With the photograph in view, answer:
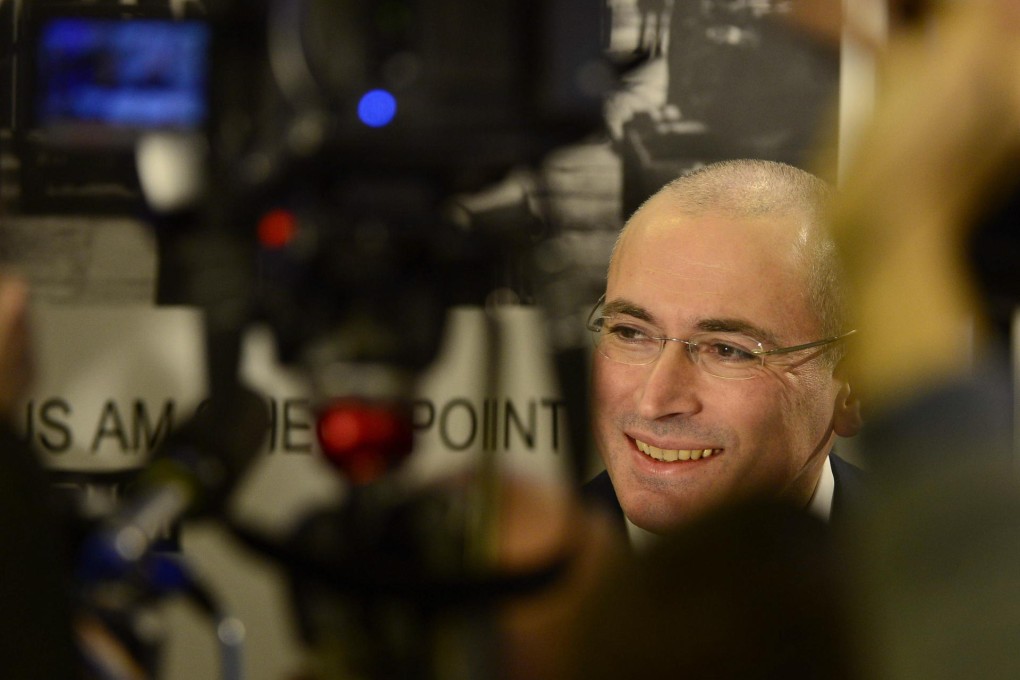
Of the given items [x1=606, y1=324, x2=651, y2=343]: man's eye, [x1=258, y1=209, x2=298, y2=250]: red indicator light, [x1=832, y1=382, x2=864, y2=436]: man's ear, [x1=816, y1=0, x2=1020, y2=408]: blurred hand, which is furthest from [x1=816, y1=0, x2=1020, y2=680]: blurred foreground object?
[x1=258, y1=209, x2=298, y2=250]: red indicator light

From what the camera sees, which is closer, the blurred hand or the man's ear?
the blurred hand

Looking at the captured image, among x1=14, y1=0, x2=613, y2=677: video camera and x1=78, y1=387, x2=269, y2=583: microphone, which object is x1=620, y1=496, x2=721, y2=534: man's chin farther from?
x1=78, y1=387, x2=269, y2=583: microphone

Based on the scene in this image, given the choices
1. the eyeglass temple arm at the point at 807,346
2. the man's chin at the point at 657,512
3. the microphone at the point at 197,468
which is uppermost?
the eyeglass temple arm at the point at 807,346

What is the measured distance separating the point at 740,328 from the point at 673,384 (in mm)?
63

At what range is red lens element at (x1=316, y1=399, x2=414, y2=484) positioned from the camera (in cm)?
134

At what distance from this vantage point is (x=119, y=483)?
1.54 meters

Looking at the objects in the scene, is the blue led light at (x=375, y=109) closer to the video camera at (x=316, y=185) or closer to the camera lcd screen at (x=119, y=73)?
the video camera at (x=316, y=185)

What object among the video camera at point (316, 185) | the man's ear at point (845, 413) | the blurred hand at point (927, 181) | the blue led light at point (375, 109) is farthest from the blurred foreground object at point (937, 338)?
the blue led light at point (375, 109)

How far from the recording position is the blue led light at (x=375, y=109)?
1.51 m

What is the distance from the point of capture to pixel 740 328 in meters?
0.74

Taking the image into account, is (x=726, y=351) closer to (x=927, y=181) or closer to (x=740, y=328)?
(x=740, y=328)

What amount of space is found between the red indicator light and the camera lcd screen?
18 centimetres

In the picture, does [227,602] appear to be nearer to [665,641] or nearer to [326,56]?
[326,56]

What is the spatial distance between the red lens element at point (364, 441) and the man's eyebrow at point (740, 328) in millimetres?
680
